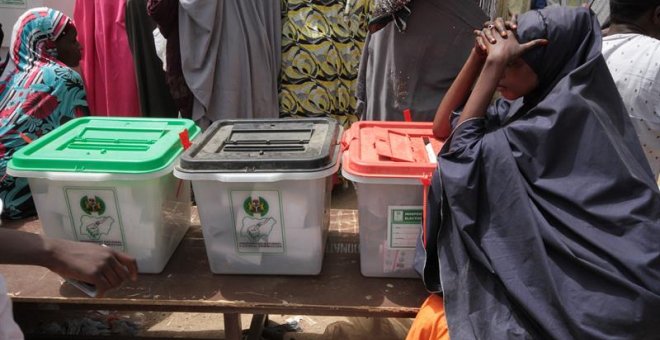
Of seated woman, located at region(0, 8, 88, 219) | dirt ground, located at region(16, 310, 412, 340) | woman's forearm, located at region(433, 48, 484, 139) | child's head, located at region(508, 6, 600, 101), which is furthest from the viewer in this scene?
dirt ground, located at region(16, 310, 412, 340)

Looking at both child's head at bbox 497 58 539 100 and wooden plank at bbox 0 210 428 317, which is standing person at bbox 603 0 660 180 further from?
wooden plank at bbox 0 210 428 317

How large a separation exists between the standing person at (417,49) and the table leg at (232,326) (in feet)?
4.49

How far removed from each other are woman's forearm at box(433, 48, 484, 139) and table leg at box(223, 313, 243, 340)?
3.25ft

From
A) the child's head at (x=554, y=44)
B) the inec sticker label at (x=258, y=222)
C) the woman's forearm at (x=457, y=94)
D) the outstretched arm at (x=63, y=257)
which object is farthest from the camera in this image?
the woman's forearm at (x=457, y=94)

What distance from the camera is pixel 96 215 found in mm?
→ 1639

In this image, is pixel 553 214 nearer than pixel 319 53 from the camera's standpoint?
Yes

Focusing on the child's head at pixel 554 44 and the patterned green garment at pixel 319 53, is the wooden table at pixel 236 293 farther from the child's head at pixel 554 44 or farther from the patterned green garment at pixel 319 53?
the patterned green garment at pixel 319 53

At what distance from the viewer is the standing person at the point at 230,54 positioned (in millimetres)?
2918

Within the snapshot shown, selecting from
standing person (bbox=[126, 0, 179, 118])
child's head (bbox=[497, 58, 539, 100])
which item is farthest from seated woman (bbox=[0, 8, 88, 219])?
child's head (bbox=[497, 58, 539, 100])

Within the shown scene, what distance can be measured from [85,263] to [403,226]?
0.92 m

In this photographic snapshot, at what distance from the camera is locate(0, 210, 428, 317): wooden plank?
1.59 meters

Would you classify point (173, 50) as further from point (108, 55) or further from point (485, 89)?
point (485, 89)

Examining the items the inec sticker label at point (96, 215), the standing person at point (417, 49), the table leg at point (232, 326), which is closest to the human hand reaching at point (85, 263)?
the inec sticker label at point (96, 215)

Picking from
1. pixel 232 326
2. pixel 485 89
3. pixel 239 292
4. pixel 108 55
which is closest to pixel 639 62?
pixel 485 89
